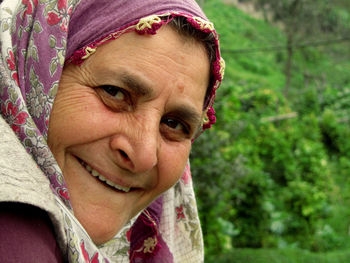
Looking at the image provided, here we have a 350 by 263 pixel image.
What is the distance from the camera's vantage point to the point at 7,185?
2.86 feet

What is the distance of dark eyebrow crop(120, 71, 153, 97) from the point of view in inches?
50.9

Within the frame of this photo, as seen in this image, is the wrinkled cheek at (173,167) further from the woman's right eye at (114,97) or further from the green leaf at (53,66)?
the green leaf at (53,66)

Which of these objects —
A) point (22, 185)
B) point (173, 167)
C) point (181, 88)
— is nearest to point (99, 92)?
point (181, 88)

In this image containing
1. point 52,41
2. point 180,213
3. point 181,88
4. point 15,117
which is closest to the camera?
point 15,117

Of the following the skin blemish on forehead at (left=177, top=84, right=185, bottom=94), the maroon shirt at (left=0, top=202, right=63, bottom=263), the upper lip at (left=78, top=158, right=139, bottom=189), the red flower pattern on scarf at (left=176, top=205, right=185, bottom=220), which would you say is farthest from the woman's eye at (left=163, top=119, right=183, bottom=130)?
the red flower pattern on scarf at (left=176, top=205, right=185, bottom=220)

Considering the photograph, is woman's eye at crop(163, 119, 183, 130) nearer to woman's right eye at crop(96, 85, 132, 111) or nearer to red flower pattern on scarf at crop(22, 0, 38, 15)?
woman's right eye at crop(96, 85, 132, 111)

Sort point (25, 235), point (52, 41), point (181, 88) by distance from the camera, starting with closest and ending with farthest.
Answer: point (25, 235)
point (52, 41)
point (181, 88)

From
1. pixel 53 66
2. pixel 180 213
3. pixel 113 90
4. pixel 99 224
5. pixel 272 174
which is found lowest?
pixel 272 174

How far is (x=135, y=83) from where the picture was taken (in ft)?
4.26

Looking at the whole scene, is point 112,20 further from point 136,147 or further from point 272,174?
point 272,174

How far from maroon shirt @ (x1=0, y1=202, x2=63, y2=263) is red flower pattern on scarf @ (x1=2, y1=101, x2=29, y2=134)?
0.98 feet

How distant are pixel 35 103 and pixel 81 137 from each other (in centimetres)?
16

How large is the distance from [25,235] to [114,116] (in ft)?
1.65

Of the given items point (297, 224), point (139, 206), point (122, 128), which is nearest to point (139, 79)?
point (122, 128)
